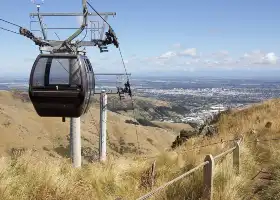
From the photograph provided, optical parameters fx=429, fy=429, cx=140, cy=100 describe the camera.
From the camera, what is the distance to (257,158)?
388 inches

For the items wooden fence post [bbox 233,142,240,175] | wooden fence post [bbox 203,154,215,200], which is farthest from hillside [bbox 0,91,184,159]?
wooden fence post [bbox 203,154,215,200]

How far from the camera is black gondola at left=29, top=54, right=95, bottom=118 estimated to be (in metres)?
11.3

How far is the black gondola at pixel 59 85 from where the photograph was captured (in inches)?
444

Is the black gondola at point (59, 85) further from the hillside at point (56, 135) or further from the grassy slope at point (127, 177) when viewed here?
the hillside at point (56, 135)

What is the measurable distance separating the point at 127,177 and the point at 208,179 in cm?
306

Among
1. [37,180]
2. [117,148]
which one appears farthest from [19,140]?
[37,180]

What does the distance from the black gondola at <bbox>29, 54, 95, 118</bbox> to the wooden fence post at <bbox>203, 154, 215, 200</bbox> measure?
5320mm

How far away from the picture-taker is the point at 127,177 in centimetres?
951

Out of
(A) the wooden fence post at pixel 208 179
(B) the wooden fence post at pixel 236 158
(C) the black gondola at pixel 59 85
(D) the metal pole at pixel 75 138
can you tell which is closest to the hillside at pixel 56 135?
(D) the metal pole at pixel 75 138

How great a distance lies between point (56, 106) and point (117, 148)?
7166cm

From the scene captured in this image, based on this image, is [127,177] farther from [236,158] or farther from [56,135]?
[56,135]

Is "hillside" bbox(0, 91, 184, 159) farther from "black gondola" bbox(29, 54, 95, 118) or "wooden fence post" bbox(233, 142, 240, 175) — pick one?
"wooden fence post" bbox(233, 142, 240, 175)

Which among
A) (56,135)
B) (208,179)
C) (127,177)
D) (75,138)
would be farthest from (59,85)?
(56,135)

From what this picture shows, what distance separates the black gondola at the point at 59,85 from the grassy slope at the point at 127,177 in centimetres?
185
